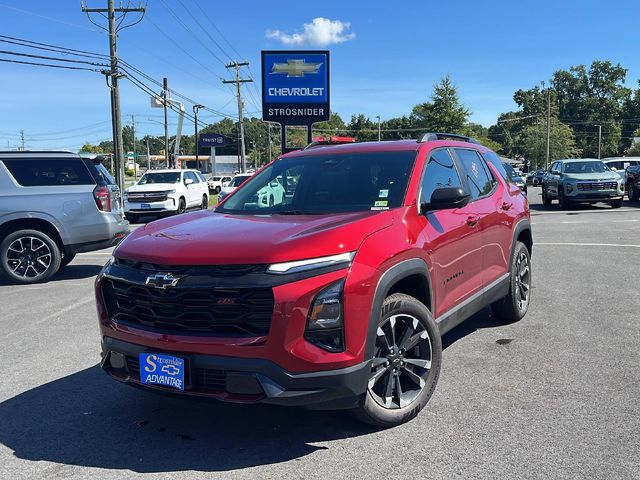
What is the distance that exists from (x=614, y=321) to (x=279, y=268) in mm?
4421

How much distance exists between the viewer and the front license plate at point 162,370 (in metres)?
3.16

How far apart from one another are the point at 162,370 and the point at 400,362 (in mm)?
1471

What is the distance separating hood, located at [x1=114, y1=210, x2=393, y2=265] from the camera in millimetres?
3145

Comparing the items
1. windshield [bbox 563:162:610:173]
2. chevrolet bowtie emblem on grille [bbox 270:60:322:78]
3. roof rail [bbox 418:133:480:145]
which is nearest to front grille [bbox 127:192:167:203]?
chevrolet bowtie emblem on grille [bbox 270:60:322:78]

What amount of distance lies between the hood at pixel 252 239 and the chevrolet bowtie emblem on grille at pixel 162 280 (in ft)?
0.25

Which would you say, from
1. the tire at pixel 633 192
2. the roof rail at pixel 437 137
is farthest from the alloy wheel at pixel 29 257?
the tire at pixel 633 192

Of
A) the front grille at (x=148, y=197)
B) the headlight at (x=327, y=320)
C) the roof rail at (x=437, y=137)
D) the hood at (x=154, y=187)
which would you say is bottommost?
the headlight at (x=327, y=320)

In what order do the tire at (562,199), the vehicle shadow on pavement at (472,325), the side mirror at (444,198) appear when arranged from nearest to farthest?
the side mirror at (444,198) → the vehicle shadow on pavement at (472,325) → the tire at (562,199)

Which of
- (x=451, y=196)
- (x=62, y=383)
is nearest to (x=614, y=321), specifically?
(x=451, y=196)

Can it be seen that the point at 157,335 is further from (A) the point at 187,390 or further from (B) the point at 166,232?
(B) the point at 166,232

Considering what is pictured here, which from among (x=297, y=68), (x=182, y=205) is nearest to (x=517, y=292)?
(x=297, y=68)

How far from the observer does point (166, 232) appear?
149 inches

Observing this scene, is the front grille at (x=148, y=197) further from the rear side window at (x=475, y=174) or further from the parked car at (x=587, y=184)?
the rear side window at (x=475, y=174)

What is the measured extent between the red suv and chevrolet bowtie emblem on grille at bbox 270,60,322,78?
11.9 meters
